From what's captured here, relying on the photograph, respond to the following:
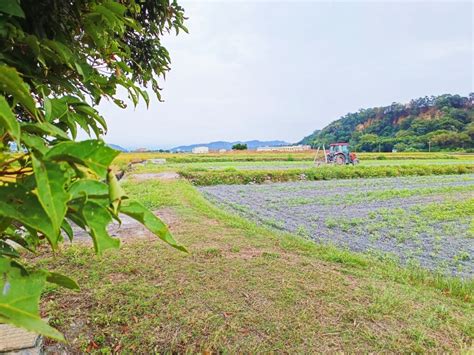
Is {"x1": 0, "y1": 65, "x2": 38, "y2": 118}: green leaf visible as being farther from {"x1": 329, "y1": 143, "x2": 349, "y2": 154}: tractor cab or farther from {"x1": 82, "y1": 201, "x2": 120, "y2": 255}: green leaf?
{"x1": 329, "y1": 143, "x2": 349, "y2": 154}: tractor cab

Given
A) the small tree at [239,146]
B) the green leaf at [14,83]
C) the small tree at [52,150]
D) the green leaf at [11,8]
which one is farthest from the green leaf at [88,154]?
the small tree at [239,146]

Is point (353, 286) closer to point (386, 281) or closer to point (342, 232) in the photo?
point (386, 281)

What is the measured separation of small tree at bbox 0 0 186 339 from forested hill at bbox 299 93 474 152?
53.4 m

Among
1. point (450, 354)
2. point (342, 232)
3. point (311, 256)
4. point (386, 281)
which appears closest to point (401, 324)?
point (450, 354)

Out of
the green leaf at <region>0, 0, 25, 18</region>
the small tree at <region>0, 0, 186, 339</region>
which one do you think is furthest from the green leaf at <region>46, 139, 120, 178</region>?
the green leaf at <region>0, 0, 25, 18</region>

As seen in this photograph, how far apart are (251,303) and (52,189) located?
1.97 m

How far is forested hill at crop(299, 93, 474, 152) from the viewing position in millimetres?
47219

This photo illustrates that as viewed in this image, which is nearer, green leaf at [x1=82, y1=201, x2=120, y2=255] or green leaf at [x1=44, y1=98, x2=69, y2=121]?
green leaf at [x1=82, y1=201, x2=120, y2=255]

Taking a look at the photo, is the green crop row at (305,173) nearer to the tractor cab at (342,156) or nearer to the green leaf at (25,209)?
the tractor cab at (342,156)

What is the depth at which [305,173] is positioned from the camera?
15344mm

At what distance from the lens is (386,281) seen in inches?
111

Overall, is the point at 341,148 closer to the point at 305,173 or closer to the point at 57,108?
the point at 305,173

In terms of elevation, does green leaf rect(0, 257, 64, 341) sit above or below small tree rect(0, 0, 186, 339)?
below

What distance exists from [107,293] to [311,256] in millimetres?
2046
